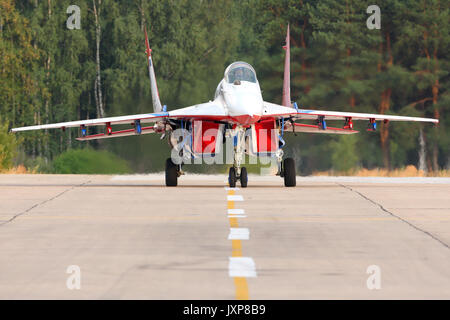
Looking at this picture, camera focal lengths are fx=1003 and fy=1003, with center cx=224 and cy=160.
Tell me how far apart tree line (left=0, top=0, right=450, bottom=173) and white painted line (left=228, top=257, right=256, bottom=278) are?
3489 centimetres

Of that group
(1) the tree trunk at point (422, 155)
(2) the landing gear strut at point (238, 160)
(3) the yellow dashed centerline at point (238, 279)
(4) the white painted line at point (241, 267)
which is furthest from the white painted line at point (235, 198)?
(1) the tree trunk at point (422, 155)

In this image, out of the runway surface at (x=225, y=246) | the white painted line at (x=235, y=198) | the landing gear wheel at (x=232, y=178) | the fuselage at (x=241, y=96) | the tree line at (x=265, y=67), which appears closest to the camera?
the runway surface at (x=225, y=246)

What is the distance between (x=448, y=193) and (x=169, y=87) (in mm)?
32136

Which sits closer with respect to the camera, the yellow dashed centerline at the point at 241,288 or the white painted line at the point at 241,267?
the yellow dashed centerline at the point at 241,288

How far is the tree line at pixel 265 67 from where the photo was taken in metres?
50.7

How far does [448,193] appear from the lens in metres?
24.0

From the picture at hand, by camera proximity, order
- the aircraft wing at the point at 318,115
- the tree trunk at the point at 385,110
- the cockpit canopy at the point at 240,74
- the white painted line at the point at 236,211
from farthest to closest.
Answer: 1. the tree trunk at the point at 385,110
2. the aircraft wing at the point at 318,115
3. the cockpit canopy at the point at 240,74
4. the white painted line at the point at 236,211

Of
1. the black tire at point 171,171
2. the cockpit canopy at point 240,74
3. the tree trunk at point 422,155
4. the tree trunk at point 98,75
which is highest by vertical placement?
the tree trunk at point 98,75

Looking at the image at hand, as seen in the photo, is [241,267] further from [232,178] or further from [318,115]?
[318,115]

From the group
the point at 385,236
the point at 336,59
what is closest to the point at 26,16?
the point at 336,59

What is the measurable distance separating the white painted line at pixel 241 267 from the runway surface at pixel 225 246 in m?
0.02

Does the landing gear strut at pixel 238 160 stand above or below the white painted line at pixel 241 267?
above

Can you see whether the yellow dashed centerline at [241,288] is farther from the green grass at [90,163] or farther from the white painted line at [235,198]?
the green grass at [90,163]
